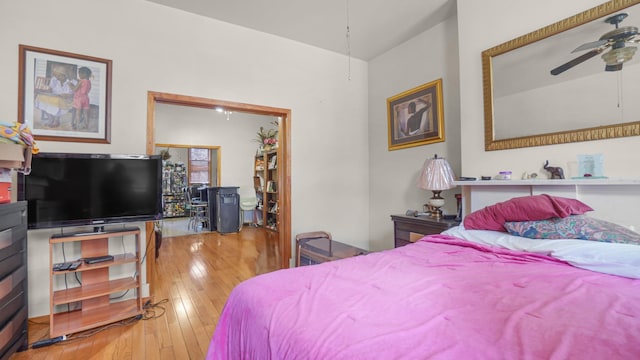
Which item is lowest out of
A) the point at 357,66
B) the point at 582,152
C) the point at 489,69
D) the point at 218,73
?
the point at 582,152

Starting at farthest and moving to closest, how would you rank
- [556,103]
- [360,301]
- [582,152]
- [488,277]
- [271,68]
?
[271,68]
[556,103]
[582,152]
[488,277]
[360,301]

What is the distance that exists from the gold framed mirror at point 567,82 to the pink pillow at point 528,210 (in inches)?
20.0

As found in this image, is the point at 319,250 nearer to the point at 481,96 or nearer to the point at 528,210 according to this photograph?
the point at 528,210

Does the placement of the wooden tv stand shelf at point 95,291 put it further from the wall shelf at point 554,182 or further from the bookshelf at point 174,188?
the bookshelf at point 174,188

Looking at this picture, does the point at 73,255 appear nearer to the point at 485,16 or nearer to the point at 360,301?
the point at 360,301

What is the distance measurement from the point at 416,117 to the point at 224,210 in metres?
4.49

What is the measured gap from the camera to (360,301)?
0.95m

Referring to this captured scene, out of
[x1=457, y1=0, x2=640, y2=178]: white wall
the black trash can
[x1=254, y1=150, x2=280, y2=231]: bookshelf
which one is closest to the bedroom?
[x1=457, y1=0, x2=640, y2=178]: white wall

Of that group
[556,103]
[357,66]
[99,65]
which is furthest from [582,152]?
[99,65]

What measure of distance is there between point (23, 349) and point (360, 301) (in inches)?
96.7

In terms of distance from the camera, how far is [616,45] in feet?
5.65

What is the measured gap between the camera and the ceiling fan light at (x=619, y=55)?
5.45 feet

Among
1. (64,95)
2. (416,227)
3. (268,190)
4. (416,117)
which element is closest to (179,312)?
(64,95)

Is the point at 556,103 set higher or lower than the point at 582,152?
higher
